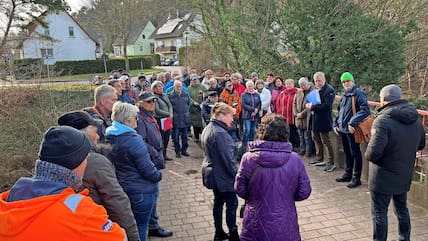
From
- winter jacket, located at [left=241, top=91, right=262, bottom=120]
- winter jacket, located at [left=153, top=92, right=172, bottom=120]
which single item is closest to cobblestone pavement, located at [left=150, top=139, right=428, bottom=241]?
winter jacket, located at [left=153, top=92, right=172, bottom=120]

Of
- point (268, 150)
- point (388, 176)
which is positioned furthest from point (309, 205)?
point (268, 150)

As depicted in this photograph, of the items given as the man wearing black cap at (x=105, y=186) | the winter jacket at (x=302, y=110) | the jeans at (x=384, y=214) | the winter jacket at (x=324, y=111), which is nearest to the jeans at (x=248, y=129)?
the winter jacket at (x=302, y=110)

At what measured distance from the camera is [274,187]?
2791 mm

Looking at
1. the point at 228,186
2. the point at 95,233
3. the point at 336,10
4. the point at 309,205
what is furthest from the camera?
the point at 336,10

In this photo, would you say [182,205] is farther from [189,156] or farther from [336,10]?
[336,10]

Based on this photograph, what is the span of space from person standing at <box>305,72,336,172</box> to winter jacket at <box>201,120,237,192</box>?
10.4 feet

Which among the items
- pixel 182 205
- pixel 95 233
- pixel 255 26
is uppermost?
pixel 255 26

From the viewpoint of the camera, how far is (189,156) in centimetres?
791

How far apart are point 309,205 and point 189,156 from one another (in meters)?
3.45

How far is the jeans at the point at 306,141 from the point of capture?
7.22 metres

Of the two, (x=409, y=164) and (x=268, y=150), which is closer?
(x=268, y=150)

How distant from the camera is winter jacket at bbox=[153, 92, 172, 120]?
23.2ft

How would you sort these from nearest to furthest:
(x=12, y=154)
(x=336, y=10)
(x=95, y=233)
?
1. (x=95, y=233)
2. (x=12, y=154)
3. (x=336, y=10)

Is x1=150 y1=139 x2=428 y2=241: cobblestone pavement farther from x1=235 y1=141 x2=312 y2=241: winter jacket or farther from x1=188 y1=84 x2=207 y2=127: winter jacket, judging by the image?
x1=188 y1=84 x2=207 y2=127: winter jacket
